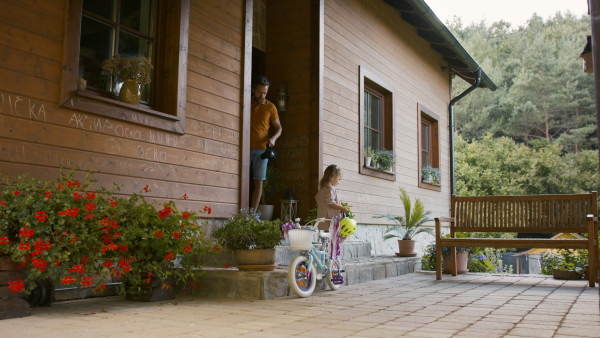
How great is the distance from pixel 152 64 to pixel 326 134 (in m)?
2.85

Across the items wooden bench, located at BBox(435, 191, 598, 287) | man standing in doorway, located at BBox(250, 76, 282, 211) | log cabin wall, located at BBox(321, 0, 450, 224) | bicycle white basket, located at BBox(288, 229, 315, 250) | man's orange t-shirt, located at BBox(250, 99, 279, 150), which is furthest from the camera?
log cabin wall, located at BBox(321, 0, 450, 224)

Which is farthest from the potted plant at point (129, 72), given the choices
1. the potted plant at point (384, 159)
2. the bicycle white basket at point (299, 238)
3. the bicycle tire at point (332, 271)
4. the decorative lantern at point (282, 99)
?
the potted plant at point (384, 159)

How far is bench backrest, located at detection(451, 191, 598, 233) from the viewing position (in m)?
6.18

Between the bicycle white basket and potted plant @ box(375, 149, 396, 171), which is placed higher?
→ potted plant @ box(375, 149, 396, 171)

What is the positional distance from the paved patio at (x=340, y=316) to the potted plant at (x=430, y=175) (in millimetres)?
5992

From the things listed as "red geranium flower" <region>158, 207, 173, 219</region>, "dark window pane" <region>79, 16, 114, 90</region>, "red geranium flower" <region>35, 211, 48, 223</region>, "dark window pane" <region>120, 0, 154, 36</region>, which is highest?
"dark window pane" <region>120, 0, 154, 36</region>

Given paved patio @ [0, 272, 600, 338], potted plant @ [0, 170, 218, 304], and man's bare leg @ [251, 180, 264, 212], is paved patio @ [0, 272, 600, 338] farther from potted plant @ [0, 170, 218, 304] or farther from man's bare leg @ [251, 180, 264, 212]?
man's bare leg @ [251, 180, 264, 212]

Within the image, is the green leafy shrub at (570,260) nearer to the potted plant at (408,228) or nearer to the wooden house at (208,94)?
the potted plant at (408,228)

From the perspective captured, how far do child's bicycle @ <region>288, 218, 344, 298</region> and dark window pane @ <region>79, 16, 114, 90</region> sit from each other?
2032 mm

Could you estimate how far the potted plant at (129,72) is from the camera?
4.43 meters

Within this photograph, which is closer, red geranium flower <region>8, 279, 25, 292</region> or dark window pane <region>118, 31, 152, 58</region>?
red geranium flower <region>8, 279, 25, 292</region>

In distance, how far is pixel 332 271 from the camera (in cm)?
498

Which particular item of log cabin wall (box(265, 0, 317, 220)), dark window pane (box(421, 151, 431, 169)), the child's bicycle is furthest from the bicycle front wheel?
dark window pane (box(421, 151, 431, 169))

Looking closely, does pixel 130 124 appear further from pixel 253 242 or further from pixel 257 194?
pixel 257 194
